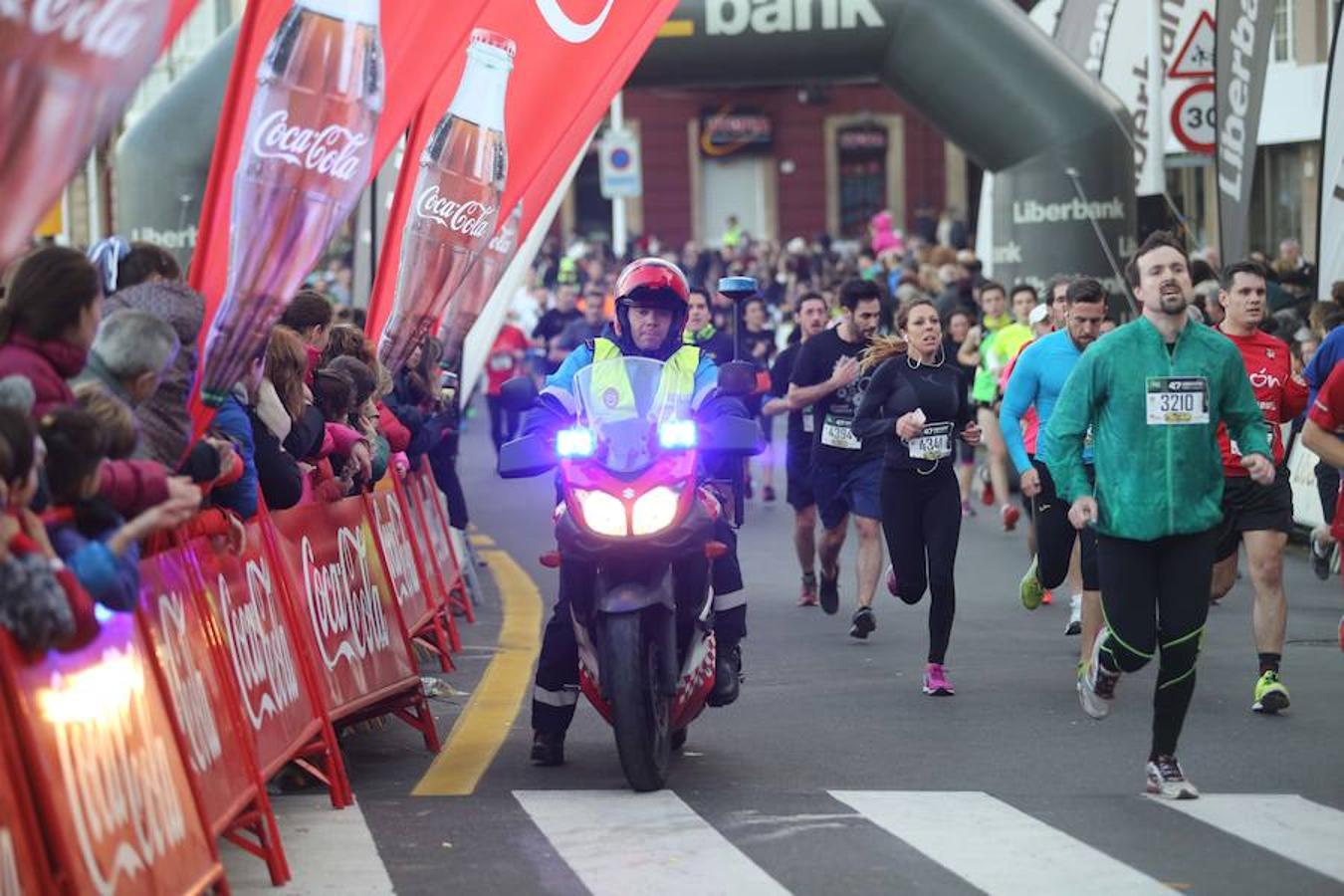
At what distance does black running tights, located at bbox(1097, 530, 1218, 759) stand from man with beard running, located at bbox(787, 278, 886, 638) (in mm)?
5177

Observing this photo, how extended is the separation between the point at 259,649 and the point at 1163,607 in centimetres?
302

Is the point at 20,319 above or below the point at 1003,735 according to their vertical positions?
above

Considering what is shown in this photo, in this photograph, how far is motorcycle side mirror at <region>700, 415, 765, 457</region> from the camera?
9.38 m

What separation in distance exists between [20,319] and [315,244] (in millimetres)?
A: 2190

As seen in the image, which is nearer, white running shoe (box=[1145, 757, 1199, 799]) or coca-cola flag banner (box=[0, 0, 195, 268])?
coca-cola flag banner (box=[0, 0, 195, 268])

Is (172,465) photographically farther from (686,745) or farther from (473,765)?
(686,745)

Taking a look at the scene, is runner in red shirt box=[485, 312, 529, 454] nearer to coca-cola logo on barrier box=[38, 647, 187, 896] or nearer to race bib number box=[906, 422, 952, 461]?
race bib number box=[906, 422, 952, 461]

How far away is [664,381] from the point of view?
9.47m

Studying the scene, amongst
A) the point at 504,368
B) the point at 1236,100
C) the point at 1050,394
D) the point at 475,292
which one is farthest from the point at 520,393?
the point at 504,368

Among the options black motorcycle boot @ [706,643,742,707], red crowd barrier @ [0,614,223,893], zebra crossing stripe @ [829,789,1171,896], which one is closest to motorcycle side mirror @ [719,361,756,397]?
black motorcycle boot @ [706,643,742,707]

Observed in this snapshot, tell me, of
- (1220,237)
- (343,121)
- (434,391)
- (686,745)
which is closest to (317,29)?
(343,121)

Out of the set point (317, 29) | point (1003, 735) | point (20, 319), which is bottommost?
point (1003, 735)

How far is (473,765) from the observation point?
972cm

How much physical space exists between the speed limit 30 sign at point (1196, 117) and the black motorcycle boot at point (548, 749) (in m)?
15.3
